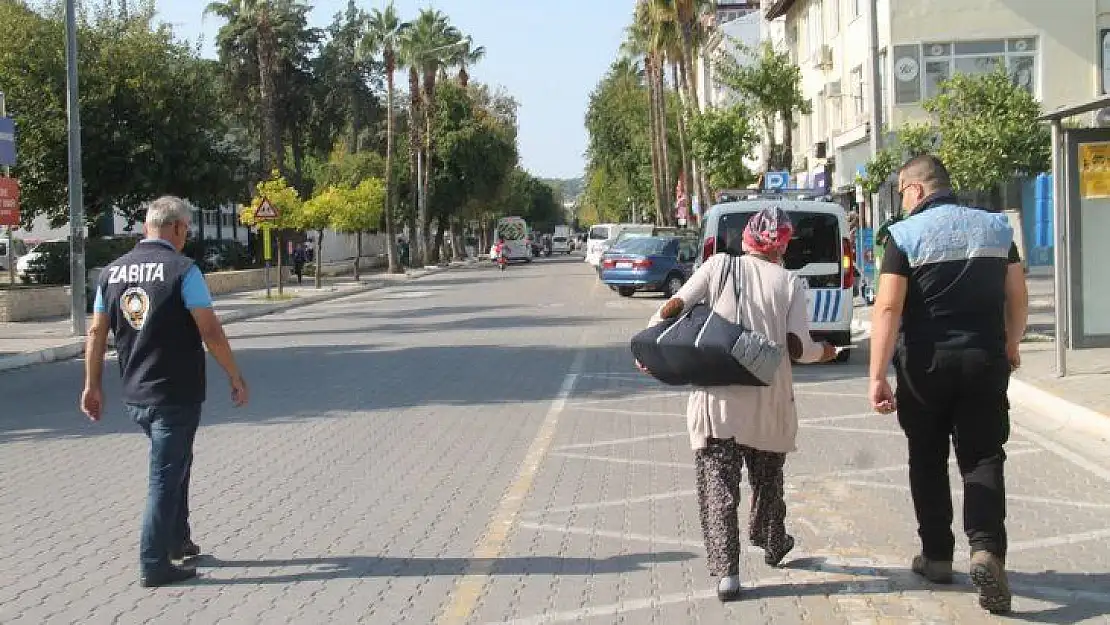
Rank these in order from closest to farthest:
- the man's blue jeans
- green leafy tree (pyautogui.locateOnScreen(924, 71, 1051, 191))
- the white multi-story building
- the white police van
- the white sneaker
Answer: the white sneaker
the man's blue jeans
the white police van
green leafy tree (pyautogui.locateOnScreen(924, 71, 1051, 191))
the white multi-story building

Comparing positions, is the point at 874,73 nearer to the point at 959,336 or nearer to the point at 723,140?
the point at 723,140

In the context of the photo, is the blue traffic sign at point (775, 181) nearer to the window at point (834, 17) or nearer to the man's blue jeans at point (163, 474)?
the window at point (834, 17)

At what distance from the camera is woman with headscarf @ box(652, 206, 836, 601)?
5.71 meters

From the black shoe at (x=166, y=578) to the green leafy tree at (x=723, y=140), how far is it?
32.4 metres

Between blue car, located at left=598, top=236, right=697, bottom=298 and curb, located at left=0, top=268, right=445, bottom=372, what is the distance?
8.39m

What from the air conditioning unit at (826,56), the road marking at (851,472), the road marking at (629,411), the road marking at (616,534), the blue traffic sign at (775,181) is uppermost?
the air conditioning unit at (826,56)

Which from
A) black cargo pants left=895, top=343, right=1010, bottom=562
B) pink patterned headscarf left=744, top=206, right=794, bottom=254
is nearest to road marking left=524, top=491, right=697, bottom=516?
black cargo pants left=895, top=343, right=1010, bottom=562

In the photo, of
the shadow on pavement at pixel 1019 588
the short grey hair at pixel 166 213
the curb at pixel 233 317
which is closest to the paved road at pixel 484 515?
the shadow on pavement at pixel 1019 588

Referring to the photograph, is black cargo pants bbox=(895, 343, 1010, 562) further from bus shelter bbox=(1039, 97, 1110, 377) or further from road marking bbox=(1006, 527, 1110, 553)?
bus shelter bbox=(1039, 97, 1110, 377)

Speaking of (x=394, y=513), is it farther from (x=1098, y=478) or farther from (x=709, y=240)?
(x=709, y=240)

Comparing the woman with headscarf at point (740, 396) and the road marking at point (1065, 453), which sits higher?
the woman with headscarf at point (740, 396)

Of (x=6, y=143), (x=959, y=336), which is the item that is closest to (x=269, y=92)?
(x=6, y=143)

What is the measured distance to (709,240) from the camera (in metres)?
15.6

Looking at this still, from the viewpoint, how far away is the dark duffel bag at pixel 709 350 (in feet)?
18.2
